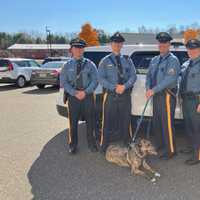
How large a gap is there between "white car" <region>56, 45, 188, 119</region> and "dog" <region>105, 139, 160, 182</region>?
0.89m

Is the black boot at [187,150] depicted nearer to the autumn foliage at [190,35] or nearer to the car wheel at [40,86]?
the autumn foliage at [190,35]

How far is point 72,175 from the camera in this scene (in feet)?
14.1

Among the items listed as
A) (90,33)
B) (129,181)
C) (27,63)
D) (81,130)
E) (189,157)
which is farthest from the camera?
(90,33)

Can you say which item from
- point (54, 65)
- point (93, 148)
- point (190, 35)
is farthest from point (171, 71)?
point (190, 35)

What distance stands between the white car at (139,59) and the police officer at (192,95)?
38cm

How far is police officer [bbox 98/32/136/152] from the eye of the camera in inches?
185

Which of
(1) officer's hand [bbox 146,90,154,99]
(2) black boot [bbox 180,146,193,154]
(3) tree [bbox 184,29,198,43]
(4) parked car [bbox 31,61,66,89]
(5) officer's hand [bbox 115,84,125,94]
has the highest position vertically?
(3) tree [bbox 184,29,198,43]

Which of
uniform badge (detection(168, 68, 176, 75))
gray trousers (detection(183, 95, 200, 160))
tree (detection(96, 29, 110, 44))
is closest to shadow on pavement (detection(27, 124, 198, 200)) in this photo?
gray trousers (detection(183, 95, 200, 160))

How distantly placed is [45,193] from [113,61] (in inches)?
83.5

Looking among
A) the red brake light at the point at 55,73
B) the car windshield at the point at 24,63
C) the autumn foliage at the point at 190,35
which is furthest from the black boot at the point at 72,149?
the car windshield at the point at 24,63

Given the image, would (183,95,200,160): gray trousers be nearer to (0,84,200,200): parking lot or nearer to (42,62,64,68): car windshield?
(0,84,200,200): parking lot

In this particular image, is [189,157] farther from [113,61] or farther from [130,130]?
[113,61]

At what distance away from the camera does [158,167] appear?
4.50m

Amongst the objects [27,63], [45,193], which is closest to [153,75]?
[45,193]
